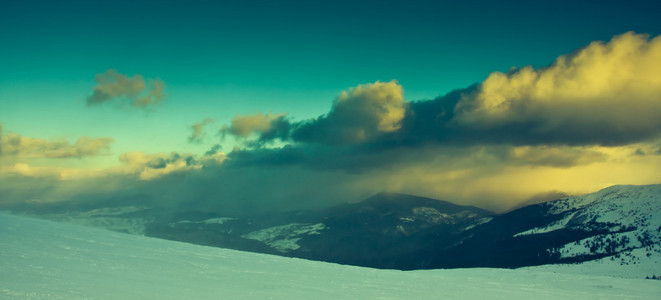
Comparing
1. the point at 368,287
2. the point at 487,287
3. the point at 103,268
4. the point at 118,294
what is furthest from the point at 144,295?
the point at 487,287

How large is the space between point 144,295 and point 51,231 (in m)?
14.9

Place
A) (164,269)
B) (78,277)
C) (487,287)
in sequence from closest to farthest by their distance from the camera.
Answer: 1. (78,277)
2. (164,269)
3. (487,287)

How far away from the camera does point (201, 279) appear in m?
18.7

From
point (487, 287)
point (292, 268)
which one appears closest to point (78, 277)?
point (292, 268)

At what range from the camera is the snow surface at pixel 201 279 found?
48.7ft

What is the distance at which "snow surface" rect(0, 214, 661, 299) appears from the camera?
14836mm

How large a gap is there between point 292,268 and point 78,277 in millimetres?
11786

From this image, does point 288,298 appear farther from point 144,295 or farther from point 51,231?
point 51,231

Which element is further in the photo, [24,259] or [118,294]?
[24,259]

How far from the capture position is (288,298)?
55.3 ft

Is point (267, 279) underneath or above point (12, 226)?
underneath

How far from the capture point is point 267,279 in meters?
20.2

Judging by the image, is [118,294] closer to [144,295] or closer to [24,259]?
[144,295]

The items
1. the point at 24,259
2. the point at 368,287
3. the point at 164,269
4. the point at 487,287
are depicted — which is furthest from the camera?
the point at 487,287
